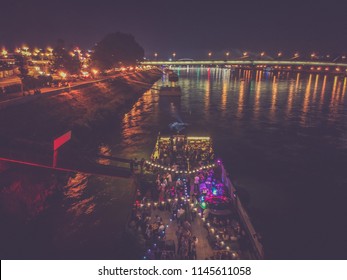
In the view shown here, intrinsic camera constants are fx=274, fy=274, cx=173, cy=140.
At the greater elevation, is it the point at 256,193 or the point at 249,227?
the point at 249,227

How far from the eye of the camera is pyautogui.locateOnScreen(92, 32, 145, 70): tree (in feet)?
317

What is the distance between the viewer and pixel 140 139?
1542 inches

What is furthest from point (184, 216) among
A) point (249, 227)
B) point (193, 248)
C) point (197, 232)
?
point (249, 227)

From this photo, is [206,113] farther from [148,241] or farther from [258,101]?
[148,241]

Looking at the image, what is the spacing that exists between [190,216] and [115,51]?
92.7m

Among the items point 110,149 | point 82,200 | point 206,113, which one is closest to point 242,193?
point 82,200

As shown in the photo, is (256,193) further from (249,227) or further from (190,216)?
(190,216)

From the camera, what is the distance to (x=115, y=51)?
326 feet

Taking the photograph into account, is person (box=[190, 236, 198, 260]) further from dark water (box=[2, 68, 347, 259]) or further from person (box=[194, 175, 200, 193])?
person (box=[194, 175, 200, 193])

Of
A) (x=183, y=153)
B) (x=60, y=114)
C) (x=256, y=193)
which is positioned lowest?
(x=256, y=193)

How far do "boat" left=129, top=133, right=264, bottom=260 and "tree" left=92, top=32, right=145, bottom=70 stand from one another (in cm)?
8090

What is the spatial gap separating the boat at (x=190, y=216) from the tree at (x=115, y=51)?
265ft

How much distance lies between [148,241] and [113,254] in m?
2.67

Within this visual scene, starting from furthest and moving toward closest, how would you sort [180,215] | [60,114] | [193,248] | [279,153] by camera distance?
[60,114] < [279,153] < [180,215] < [193,248]
